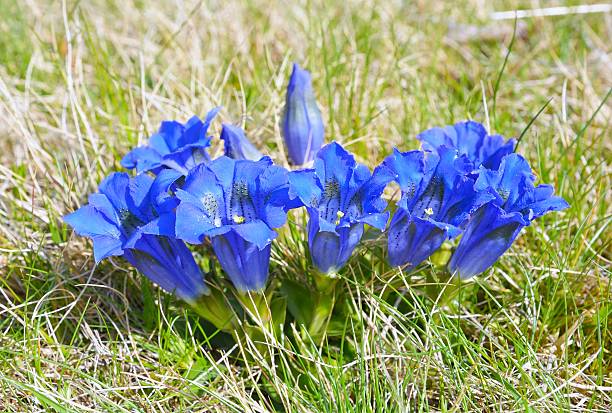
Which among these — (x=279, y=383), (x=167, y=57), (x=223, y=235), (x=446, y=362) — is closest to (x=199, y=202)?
(x=223, y=235)

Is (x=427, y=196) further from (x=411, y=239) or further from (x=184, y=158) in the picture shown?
(x=184, y=158)

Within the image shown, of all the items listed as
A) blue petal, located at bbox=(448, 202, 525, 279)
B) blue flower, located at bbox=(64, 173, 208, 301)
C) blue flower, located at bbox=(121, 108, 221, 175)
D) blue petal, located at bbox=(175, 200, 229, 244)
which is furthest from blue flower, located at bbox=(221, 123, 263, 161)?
blue petal, located at bbox=(448, 202, 525, 279)

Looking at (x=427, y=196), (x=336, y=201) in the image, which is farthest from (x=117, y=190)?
(x=427, y=196)

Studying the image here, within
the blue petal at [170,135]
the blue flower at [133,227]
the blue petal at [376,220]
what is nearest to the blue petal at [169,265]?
the blue flower at [133,227]

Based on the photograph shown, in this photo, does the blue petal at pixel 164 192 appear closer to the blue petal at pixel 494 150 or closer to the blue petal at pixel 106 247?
the blue petal at pixel 106 247

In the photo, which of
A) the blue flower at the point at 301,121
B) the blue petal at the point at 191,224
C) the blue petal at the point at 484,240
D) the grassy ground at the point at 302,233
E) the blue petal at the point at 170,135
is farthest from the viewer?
the blue flower at the point at 301,121

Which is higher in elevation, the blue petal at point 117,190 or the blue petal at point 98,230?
the blue petal at point 117,190
